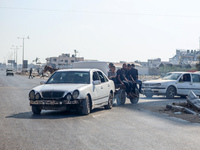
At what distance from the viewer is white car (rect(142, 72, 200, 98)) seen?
21047mm

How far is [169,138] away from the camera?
26.3 ft

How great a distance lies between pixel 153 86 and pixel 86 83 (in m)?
9.29

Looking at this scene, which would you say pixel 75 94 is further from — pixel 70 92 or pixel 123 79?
pixel 123 79

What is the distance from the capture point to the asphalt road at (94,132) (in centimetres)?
709

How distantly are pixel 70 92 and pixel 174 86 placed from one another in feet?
35.9

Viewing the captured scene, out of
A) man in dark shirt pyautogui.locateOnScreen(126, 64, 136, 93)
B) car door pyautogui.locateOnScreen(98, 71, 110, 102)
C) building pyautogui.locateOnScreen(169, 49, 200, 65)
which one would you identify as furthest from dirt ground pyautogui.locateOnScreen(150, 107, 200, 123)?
building pyautogui.locateOnScreen(169, 49, 200, 65)

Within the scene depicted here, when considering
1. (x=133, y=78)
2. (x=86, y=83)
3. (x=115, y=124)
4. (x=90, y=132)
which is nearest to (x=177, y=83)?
(x=133, y=78)

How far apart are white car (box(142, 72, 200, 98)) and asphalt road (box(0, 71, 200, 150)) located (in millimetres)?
9254

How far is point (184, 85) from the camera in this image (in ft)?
69.8

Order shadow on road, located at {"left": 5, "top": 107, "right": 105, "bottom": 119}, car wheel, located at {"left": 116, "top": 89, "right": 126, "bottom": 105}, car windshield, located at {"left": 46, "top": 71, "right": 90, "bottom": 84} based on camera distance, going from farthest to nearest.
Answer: car wheel, located at {"left": 116, "top": 89, "right": 126, "bottom": 105}, car windshield, located at {"left": 46, "top": 71, "right": 90, "bottom": 84}, shadow on road, located at {"left": 5, "top": 107, "right": 105, "bottom": 119}

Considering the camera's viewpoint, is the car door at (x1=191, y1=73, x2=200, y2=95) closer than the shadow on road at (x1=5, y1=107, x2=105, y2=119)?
No

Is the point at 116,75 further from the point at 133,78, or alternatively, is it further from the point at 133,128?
the point at 133,128

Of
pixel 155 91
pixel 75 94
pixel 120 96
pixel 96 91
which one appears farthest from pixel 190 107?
pixel 155 91

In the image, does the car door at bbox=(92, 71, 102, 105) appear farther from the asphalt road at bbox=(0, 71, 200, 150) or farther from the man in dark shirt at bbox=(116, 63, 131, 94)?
the man in dark shirt at bbox=(116, 63, 131, 94)
